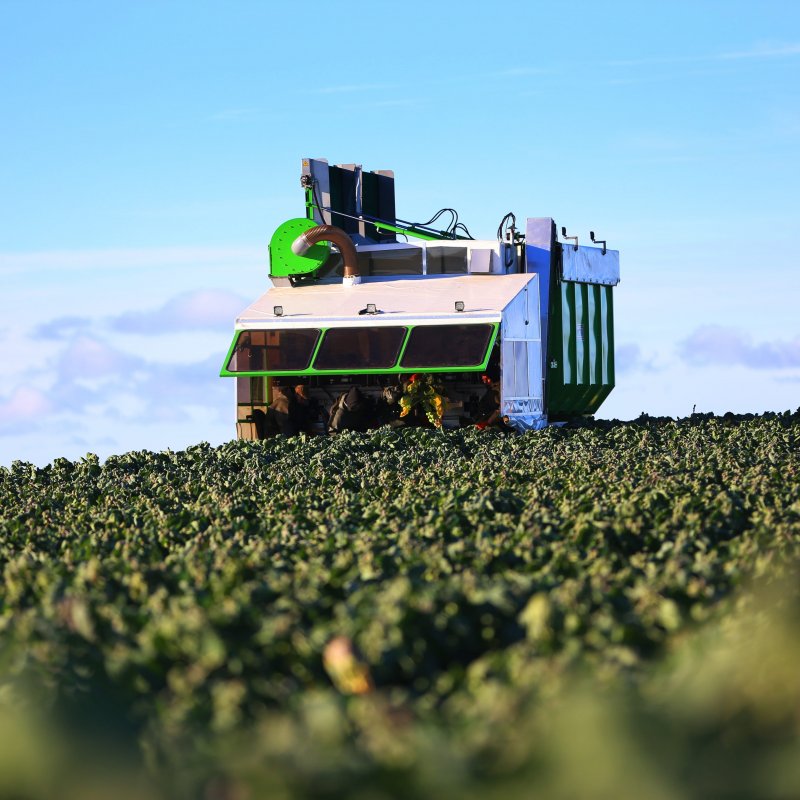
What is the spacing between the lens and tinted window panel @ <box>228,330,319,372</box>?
63.2ft

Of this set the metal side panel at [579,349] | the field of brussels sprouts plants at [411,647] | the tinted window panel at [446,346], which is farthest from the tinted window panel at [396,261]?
the field of brussels sprouts plants at [411,647]

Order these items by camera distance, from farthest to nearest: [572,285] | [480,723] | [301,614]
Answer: [572,285] < [301,614] < [480,723]

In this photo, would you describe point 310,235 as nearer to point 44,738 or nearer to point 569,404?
point 569,404

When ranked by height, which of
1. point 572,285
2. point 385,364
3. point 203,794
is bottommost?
point 203,794

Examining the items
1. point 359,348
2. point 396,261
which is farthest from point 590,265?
point 359,348

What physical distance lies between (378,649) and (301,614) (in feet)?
2.94

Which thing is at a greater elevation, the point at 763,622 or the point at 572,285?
the point at 572,285

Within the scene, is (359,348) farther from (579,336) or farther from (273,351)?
(579,336)

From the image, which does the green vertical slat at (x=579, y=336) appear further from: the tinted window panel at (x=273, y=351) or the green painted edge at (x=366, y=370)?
the tinted window panel at (x=273, y=351)

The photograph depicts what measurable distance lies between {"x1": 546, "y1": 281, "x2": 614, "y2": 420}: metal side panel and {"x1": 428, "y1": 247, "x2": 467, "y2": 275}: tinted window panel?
162 cm

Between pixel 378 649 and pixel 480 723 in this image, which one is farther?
pixel 378 649

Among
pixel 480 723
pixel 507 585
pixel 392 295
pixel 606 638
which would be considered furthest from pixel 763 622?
pixel 392 295

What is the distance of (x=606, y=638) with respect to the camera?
5066 millimetres

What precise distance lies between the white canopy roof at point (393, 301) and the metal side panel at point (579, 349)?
5.65 ft
